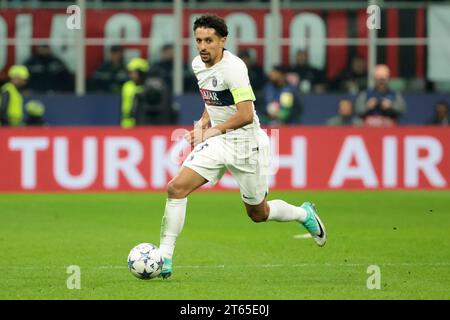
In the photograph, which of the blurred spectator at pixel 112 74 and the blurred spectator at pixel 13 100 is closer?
the blurred spectator at pixel 13 100

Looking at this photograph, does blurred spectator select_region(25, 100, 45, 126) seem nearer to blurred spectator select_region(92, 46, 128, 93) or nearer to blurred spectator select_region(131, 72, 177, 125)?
blurred spectator select_region(92, 46, 128, 93)

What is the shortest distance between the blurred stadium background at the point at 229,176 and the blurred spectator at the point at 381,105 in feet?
0.12

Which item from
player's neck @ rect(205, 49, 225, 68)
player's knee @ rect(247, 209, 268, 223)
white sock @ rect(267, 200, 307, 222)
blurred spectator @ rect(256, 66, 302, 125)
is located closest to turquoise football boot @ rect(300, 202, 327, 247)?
white sock @ rect(267, 200, 307, 222)

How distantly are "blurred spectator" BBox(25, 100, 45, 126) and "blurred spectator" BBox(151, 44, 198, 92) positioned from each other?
7.88ft

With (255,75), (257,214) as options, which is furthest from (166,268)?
(255,75)

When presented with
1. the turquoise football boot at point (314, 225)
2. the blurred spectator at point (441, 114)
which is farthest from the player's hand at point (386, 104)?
the turquoise football boot at point (314, 225)

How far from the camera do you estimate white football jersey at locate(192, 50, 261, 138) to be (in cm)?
1080

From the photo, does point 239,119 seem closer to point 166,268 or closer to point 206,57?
point 206,57

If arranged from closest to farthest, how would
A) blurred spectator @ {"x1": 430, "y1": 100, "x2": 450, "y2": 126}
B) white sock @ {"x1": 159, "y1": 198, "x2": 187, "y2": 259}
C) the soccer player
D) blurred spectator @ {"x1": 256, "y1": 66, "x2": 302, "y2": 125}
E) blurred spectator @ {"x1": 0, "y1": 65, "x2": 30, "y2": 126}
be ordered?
white sock @ {"x1": 159, "y1": 198, "x2": 187, "y2": 259}
the soccer player
blurred spectator @ {"x1": 256, "y1": 66, "x2": 302, "y2": 125}
blurred spectator @ {"x1": 0, "y1": 65, "x2": 30, "y2": 126}
blurred spectator @ {"x1": 430, "y1": 100, "x2": 450, "y2": 126}

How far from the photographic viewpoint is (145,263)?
33.7ft

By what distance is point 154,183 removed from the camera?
20.8 metres

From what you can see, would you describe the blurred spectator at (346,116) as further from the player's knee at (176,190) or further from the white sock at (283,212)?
the player's knee at (176,190)

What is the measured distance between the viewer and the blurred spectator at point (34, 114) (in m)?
24.6

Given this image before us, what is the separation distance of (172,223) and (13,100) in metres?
13.0
